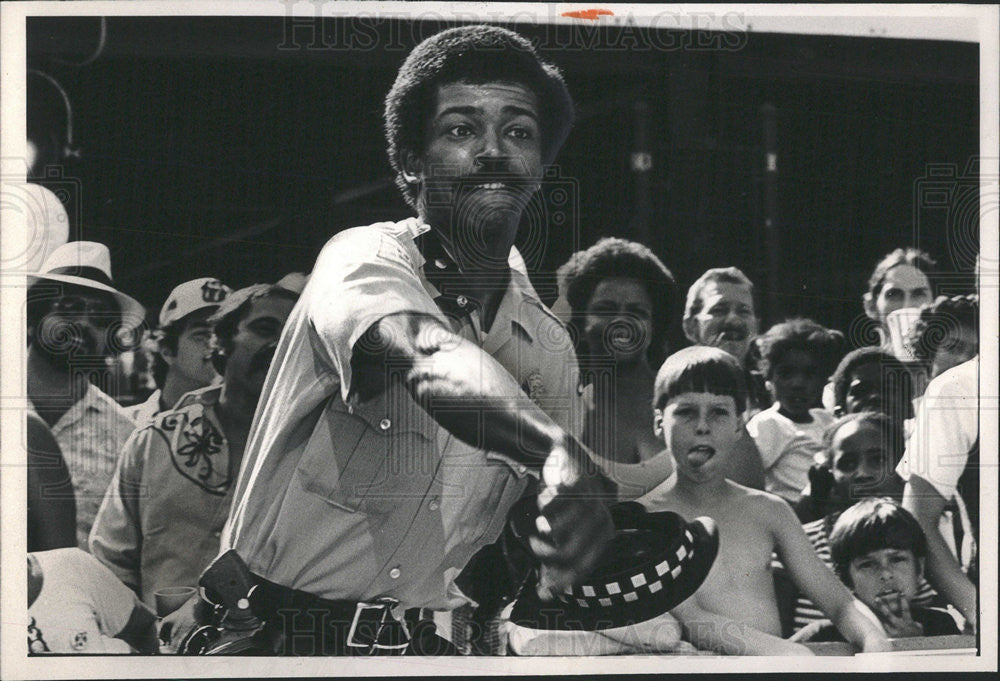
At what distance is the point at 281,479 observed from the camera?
429cm

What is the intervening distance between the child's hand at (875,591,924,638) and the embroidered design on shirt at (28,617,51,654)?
3154 millimetres

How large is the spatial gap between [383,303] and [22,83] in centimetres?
164

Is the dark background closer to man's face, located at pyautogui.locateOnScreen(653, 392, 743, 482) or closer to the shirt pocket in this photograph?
man's face, located at pyautogui.locateOnScreen(653, 392, 743, 482)

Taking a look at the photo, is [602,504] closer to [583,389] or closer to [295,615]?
[583,389]

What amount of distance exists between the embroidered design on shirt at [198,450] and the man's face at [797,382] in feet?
6.85

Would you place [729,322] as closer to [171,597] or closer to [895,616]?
[895,616]

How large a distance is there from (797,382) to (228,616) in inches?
91.0

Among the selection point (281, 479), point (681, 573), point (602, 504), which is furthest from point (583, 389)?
point (281, 479)

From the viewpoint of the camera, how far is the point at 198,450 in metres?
4.35

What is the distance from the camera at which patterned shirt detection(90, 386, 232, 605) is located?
171 inches

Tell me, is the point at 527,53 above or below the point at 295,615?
above

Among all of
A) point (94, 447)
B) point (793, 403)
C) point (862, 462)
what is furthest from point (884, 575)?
point (94, 447)

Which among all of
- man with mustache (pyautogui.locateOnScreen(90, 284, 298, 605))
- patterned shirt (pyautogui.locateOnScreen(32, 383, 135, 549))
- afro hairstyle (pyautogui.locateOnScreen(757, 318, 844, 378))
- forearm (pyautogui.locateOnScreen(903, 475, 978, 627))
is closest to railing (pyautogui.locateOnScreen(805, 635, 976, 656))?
forearm (pyautogui.locateOnScreen(903, 475, 978, 627))

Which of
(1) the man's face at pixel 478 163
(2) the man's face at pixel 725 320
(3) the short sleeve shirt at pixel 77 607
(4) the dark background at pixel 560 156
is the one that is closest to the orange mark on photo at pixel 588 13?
(4) the dark background at pixel 560 156
